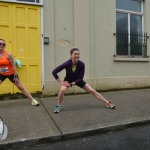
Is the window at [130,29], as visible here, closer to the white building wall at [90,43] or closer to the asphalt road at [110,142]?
the white building wall at [90,43]

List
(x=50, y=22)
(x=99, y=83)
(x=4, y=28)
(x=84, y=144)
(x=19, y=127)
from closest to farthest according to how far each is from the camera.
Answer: (x=84, y=144) → (x=19, y=127) → (x=4, y=28) → (x=50, y=22) → (x=99, y=83)

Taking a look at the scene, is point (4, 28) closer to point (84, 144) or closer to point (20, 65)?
point (20, 65)

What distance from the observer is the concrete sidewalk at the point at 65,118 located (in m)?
4.61

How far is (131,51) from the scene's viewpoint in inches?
378

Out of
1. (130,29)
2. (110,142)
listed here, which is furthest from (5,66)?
(130,29)

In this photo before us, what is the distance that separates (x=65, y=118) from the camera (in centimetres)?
554

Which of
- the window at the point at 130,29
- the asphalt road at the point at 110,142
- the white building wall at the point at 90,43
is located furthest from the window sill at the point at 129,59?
the asphalt road at the point at 110,142

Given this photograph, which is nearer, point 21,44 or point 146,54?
point 21,44

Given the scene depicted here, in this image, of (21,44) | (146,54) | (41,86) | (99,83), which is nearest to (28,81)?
(41,86)

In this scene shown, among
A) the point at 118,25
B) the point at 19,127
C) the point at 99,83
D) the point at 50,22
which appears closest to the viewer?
the point at 19,127

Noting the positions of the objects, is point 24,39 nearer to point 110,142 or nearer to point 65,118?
point 65,118

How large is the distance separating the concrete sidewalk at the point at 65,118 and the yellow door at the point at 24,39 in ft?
1.94

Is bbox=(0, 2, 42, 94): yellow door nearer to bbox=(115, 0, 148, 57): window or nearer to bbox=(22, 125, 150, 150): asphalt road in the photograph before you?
bbox=(115, 0, 148, 57): window

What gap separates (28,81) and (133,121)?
11.8 ft
